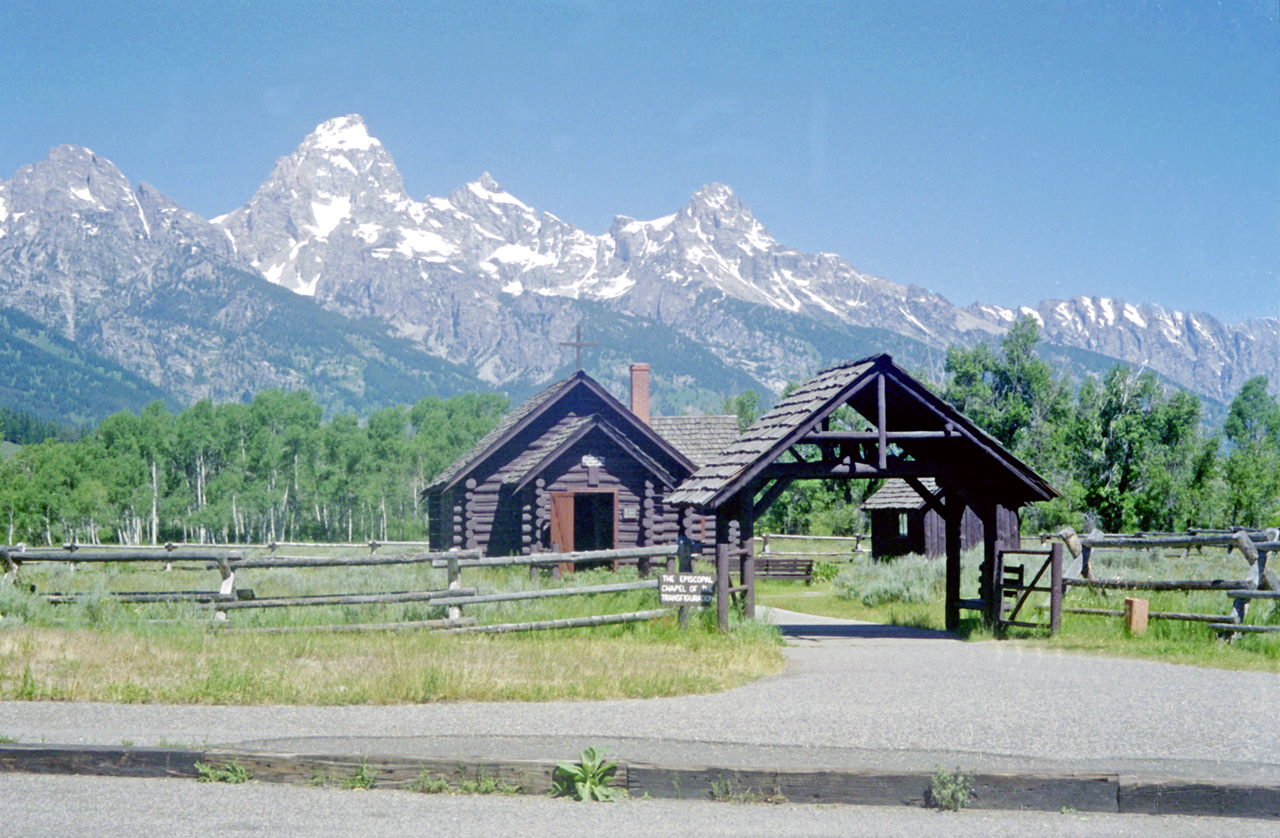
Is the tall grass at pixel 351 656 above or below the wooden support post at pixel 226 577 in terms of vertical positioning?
below

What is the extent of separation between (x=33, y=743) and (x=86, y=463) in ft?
353

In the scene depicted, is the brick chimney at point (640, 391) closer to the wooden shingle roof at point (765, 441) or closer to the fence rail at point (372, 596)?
the wooden shingle roof at point (765, 441)

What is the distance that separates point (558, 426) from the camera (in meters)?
35.1

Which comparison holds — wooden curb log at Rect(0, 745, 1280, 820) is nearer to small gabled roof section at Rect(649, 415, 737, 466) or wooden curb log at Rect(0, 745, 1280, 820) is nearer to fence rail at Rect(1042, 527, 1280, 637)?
fence rail at Rect(1042, 527, 1280, 637)

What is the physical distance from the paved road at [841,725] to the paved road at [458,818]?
1.40 feet

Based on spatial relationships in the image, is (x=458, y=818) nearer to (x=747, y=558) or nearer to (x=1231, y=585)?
(x=747, y=558)

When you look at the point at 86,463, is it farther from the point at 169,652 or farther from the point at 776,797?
the point at 776,797

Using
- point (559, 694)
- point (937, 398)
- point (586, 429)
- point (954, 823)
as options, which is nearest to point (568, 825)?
point (954, 823)

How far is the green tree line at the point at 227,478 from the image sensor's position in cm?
9981

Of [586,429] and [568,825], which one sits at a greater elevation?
[586,429]

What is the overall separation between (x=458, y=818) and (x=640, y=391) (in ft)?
110

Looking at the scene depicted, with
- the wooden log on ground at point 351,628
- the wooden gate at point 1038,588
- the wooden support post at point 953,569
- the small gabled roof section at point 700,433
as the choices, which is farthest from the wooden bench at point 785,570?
the wooden log on ground at point 351,628

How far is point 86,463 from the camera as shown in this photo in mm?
104188

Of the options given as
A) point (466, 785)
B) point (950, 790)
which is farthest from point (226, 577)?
point (950, 790)
